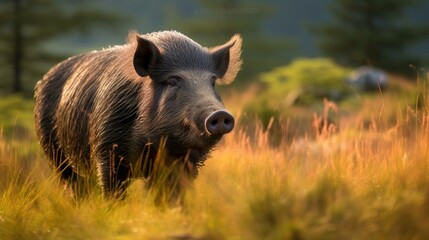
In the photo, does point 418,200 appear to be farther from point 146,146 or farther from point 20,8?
point 20,8

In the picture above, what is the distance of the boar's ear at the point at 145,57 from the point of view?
173 inches

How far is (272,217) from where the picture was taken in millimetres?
3311

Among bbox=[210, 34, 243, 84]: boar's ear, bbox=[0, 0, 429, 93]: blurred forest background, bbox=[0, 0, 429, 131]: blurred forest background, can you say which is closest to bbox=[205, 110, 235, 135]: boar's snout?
bbox=[210, 34, 243, 84]: boar's ear

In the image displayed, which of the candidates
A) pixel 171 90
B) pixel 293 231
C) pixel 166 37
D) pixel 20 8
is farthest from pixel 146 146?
pixel 20 8

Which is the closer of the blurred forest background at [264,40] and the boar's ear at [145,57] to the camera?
the boar's ear at [145,57]

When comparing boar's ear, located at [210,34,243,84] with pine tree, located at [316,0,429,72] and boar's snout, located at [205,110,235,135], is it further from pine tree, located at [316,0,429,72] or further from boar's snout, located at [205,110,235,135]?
pine tree, located at [316,0,429,72]

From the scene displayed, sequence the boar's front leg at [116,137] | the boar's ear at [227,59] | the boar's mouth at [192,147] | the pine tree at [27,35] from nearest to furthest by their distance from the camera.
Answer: the boar's mouth at [192,147] < the boar's front leg at [116,137] < the boar's ear at [227,59] < the pine tree at [27,35]

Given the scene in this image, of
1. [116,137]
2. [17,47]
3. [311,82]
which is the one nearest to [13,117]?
[116,137]

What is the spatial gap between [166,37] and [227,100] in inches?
264

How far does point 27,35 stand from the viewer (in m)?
13.9

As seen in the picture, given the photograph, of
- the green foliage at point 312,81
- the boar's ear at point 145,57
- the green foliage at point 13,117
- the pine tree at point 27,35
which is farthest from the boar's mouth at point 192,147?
the green foliage at point 312,81

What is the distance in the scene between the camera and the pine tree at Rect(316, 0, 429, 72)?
2069 centimetres

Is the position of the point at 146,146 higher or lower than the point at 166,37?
lower

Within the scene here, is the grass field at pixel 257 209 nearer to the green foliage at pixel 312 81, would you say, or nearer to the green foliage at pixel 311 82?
the green foliage at pixel 311 82
